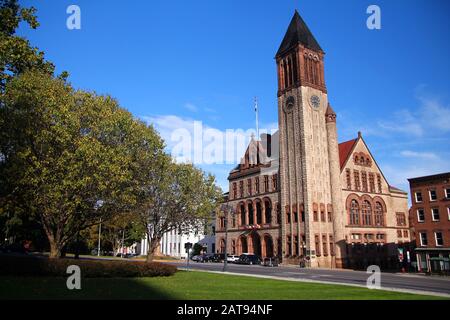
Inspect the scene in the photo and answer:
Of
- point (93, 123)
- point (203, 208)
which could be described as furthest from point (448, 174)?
point (93, 123)

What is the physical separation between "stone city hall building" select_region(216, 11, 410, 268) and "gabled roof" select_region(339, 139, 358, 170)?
0.23 m

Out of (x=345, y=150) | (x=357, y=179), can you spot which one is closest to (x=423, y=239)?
(x=357, y=179)

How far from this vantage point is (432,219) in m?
47.4

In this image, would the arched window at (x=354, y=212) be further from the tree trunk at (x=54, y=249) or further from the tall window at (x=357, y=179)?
the tree trunk at (x=54, y=249)

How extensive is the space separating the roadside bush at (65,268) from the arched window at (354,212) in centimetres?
4176

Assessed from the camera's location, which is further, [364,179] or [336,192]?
[364,179]

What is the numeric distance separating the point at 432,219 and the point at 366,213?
16.0 m

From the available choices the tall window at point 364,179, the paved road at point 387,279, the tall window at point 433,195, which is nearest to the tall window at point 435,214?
the tall window at point 433,195

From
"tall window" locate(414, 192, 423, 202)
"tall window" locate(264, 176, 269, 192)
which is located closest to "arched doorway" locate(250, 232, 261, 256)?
"tall window" locate(264, 176, 269, 192)

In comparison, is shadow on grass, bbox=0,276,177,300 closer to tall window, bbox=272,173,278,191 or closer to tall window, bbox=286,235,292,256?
tall window, bbox=286,235,292,256

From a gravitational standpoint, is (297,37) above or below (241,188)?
above

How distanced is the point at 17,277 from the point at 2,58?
474 inches

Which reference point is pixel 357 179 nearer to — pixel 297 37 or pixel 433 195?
pixel 433 195

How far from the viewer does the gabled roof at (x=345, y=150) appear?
6334 cm
